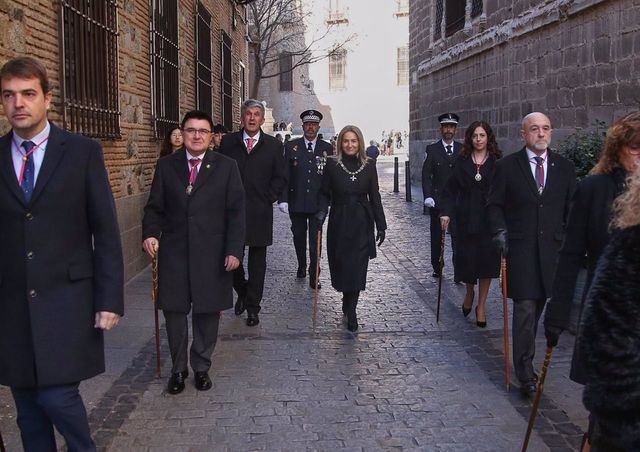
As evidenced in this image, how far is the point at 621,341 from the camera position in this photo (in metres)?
2.31

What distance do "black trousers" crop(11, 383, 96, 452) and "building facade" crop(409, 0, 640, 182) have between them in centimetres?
681

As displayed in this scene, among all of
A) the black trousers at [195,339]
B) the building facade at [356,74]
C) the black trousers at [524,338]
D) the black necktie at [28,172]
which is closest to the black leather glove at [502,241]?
the black trousers at [524,338]

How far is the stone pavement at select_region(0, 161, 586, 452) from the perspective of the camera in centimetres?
443

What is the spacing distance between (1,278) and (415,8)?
20607 mm

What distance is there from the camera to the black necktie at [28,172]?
3352 mm

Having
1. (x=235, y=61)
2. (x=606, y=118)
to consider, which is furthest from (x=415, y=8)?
(x=606, y=118)

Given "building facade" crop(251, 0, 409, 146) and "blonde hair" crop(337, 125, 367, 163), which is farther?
"building facade" crop(251, 0, 409, 146)

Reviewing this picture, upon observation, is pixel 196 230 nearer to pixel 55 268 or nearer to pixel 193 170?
pixel 193 170

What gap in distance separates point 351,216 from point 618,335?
4.69 metres

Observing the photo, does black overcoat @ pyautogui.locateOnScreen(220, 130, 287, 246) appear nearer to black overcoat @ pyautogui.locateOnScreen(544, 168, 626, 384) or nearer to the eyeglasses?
the eyeglasses

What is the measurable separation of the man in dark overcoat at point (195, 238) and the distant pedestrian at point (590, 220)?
7.42 feet

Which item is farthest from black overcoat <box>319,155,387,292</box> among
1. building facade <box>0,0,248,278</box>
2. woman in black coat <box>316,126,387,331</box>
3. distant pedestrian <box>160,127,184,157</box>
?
building facade <box>0,0,248,278</box>

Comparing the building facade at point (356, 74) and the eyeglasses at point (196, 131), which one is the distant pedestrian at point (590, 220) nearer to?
the eyeglasses at point (196, 131)

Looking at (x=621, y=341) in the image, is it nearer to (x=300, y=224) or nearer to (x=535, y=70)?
(x=300, y=224)
